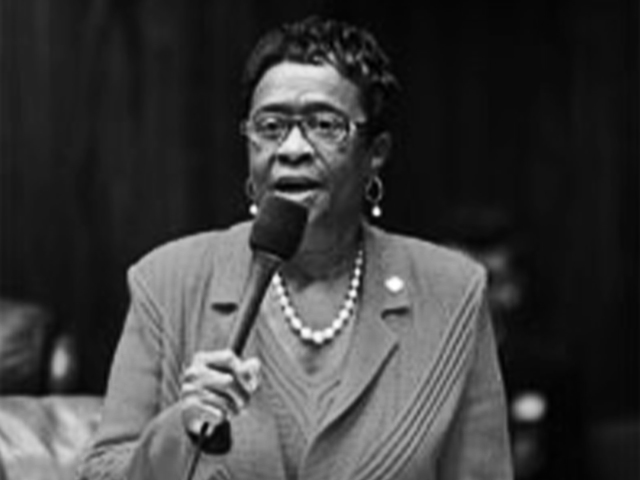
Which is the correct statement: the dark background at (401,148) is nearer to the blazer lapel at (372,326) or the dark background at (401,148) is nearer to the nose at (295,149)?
the blazer lapel at (372,326)

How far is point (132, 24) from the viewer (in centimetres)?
429

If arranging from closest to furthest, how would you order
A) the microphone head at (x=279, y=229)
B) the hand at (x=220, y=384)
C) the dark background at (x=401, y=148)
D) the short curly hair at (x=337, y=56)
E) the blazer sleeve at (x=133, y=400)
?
the hand at (x=220, y=384)
the microphone head at (x=279, y=229)
the blazer sleeve at (x=133, y=400)
the short curly hair at (x=337, y=56)
the dark background at (x=401, y=148)

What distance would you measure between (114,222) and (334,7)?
0.79 m

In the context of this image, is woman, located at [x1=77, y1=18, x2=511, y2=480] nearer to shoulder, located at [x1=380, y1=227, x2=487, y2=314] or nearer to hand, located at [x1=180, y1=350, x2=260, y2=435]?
shoulder, located at [x1=380, y1=227, x2=487, y2=314]

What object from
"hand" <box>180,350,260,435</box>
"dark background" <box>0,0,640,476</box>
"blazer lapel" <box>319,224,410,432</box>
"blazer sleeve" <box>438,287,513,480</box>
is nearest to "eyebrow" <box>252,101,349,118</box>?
"blazer lapel" <box>319,224,410,432</box>

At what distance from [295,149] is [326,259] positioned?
0.20 meters

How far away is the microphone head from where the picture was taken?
1.72m

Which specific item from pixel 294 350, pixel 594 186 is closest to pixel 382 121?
pixel 294 350

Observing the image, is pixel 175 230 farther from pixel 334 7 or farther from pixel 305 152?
pixel 305 152

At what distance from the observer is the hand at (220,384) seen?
1612 mm

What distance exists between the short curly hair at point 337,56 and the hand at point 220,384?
531 millimetres

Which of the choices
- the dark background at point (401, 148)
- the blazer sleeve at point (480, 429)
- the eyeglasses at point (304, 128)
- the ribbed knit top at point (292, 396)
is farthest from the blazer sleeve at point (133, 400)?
the dark background at point (401, 148)

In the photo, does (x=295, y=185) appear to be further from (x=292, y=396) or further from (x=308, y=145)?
(x=292, y=396)

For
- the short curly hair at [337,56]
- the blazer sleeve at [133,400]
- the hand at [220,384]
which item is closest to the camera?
the hand at [220,384]
